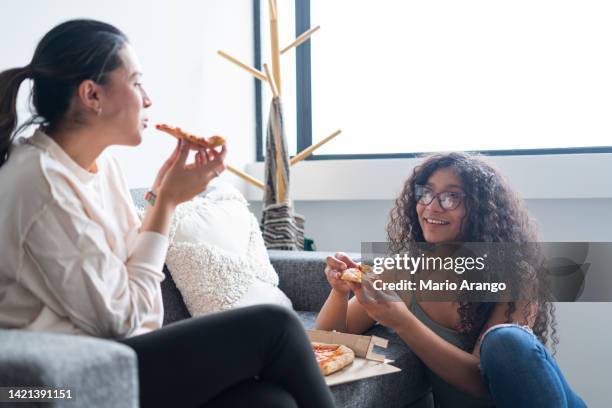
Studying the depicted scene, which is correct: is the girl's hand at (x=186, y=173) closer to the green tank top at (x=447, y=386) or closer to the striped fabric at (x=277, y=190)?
the green tank top at (x=447, y=386)

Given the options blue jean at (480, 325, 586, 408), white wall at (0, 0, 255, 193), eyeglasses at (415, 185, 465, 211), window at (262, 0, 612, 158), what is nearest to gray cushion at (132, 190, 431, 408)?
blue jean at (480, 325, 586, 408)

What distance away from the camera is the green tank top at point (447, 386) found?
1616 mm

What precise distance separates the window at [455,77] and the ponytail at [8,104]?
2.05 meters

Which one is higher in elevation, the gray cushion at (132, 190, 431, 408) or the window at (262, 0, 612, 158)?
the window at (262, 0, 612, 158)

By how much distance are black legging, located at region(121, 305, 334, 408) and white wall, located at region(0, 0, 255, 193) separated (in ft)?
3.34

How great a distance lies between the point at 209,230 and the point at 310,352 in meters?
0.81

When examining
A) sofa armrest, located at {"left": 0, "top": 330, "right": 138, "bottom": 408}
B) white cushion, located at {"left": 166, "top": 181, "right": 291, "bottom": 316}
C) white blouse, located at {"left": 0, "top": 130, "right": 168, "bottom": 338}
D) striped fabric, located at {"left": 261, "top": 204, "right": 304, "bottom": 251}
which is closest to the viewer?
sofa armrest, located at {"left": 0, "top": 330, "right": 138, "bottom": 408}

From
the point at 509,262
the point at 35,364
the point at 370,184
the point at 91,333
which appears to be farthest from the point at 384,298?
the point at 370,184

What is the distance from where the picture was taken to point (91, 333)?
3.57 ft

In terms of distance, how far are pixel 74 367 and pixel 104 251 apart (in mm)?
298

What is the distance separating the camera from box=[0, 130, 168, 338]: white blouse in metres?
1.05

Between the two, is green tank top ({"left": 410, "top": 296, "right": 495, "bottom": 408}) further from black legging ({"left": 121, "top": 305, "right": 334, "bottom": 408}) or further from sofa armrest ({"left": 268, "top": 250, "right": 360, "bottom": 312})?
black legging ({"left": 121, "top": 305, "right": 334, "bottom": 408})

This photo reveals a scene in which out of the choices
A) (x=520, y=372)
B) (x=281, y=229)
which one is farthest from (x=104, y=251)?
(x=281, y=229)

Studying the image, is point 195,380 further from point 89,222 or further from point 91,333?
point 89,222
